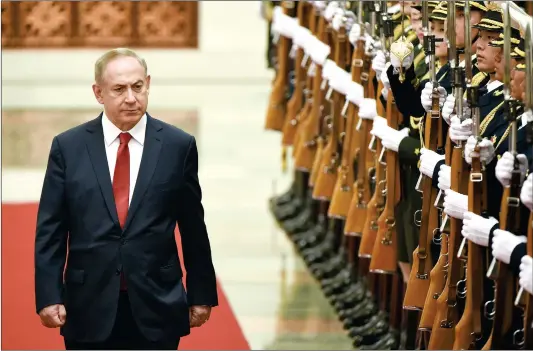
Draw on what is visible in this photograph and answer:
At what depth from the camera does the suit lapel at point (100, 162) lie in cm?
455

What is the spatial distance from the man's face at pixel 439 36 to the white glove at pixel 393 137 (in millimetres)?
396

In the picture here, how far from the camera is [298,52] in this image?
880cm

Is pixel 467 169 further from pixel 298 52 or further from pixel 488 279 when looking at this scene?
pixel 298 52

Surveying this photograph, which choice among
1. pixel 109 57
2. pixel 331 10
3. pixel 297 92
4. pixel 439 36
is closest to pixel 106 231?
pixel 109 57

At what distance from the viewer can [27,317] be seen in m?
6.57

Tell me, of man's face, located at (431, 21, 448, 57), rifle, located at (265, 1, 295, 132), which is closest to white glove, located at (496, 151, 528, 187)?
man's face, located at (431, 21, 448, 57)

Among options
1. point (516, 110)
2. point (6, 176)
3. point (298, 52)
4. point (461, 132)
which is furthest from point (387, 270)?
point (6, 176)

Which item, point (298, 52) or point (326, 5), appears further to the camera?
point (298, 52)

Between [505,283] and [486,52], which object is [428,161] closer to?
[486,52]

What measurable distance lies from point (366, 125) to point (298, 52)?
77.0 inches

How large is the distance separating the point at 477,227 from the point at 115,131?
123 cm

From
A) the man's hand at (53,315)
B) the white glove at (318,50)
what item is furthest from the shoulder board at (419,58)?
the man's hand at (53,315)

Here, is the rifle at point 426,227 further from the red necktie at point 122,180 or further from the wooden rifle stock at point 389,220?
the red necktie at point 122,180

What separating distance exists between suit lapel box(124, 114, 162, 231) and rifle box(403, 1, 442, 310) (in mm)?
1345
